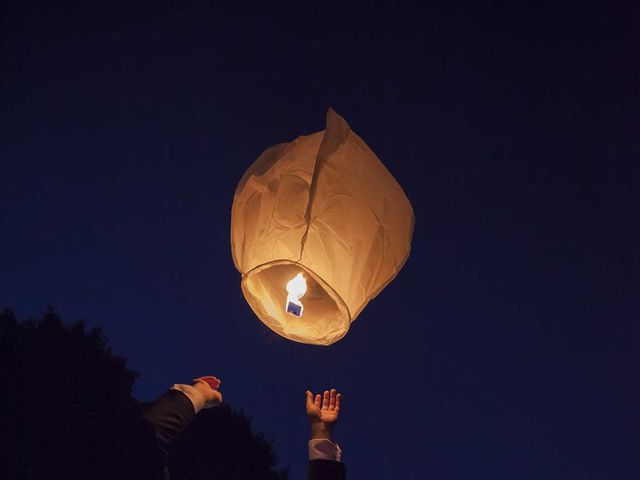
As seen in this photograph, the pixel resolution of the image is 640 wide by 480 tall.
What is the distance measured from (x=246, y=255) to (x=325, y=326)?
51 cm

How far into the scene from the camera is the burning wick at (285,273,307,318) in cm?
265

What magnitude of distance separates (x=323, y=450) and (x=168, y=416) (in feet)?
2.35

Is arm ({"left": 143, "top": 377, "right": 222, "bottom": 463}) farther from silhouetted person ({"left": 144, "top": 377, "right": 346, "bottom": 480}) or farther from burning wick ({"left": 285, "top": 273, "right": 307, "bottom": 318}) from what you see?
burning wick ({"left": 285, "top": 273, "right": 307, "bottom": 318})

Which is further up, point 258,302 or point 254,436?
point 254,436

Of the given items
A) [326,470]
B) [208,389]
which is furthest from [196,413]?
[326,470]

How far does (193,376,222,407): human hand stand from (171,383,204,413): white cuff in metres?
0.03

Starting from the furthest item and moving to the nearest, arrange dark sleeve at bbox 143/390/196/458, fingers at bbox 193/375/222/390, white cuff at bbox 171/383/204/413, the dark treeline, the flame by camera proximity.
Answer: the dark treeline, fingers at bbox 193/375/222/390, the flame, white cuff at bbox 171/383/204/413, dark sleeve at bbox 143/390/196/458

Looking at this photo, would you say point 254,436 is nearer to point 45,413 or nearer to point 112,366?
point 112,366

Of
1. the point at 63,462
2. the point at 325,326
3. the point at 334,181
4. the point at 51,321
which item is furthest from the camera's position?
the point at 51,321

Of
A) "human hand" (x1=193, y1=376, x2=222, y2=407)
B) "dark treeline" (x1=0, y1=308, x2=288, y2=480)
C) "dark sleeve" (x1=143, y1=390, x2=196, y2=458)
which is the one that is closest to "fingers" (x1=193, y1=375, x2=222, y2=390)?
"human hand" (x1=193, y1=376, x2=222, y2=407)

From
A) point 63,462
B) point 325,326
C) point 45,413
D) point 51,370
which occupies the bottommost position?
point 325,326

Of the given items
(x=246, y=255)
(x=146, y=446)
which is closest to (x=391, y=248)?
(x=246, y=255)

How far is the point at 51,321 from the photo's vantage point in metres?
13.8

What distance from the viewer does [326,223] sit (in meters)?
2.71
